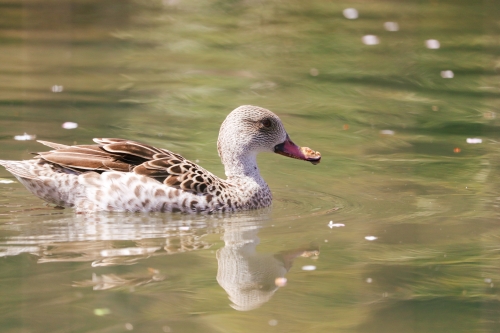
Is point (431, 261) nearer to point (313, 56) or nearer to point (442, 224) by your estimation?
point (442, 224)

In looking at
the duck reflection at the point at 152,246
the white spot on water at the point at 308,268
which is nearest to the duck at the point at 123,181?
the duck reflection at the point at 152,246

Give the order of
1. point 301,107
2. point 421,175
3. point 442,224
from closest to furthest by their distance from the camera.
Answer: point 442,224 < point 421,175 < point 301,107

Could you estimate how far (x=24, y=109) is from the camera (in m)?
12.2

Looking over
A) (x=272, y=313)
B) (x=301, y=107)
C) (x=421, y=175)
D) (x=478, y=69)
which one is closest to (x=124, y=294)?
(x=272, y=313)

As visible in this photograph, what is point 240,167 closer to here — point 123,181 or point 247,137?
point 247,137

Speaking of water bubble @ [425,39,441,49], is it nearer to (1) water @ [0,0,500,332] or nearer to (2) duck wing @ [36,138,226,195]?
(1) water @ [0,0,500,332]

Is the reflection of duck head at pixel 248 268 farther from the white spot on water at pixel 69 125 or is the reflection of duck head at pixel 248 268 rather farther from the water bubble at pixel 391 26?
the water bubble at pixel 391 26

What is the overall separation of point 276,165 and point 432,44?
25.9 feet

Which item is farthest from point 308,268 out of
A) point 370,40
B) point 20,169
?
point 370,40

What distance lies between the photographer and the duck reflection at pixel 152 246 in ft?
22.5

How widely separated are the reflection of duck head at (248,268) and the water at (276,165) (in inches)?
0.9

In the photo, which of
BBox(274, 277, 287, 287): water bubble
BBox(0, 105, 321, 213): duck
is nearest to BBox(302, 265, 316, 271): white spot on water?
BBox(274, 277, 287, 287): water bubble

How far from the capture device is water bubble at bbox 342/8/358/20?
66.4 ft

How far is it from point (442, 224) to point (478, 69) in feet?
26.0
